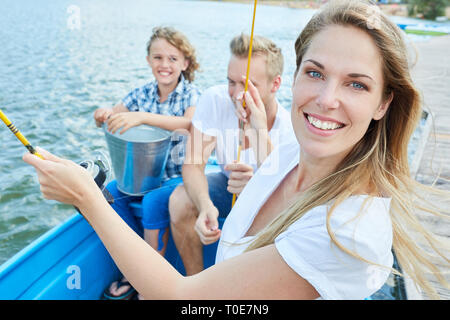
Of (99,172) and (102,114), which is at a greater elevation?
(99,172)

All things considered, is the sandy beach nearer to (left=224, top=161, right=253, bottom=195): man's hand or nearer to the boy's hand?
(left=224, top=161, right=253, bottom=195): man's hand

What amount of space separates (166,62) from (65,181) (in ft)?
6.22

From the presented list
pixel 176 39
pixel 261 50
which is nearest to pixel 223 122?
pixel 261 50

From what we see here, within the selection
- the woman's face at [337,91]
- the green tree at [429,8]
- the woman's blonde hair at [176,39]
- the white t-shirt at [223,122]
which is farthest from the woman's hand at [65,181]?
the green tree at [429,8]

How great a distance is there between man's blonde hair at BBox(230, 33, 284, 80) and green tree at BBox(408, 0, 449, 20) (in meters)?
22.9

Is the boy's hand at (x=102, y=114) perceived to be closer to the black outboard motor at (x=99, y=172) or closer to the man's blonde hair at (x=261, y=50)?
the man's blonde hair at (x=261, y=50)

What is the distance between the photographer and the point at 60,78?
904 cm

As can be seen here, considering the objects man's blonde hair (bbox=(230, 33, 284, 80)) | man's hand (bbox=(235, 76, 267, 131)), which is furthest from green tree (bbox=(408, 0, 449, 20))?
man's hand (bbox=(235, 76, 267, 131))

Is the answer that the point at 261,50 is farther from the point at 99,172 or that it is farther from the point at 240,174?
the point at 99,172

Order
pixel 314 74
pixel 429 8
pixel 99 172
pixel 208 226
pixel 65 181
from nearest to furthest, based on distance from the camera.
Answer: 1. pixel 65 181
2. pixel 314 74
3. pixel 99 172
4. pixel 208 226
5. pixel 429 8

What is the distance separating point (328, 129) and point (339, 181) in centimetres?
17

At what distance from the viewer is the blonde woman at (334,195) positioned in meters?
0.94

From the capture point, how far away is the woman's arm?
1001 mm

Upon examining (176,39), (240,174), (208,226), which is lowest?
(208,226)
